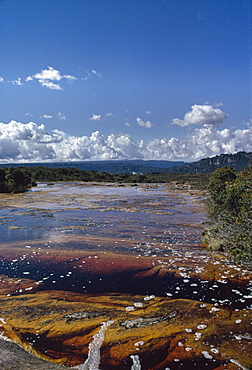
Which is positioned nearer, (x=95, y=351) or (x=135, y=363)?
(x=135, y=363)

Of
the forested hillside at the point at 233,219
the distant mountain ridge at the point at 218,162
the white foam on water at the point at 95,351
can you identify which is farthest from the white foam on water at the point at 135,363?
the distant mountain ridge at the point at 218,162

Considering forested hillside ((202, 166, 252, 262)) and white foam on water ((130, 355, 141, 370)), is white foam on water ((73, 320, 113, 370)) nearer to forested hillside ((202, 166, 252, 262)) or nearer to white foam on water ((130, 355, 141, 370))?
white foam on water ((130, 355, 141, 370))

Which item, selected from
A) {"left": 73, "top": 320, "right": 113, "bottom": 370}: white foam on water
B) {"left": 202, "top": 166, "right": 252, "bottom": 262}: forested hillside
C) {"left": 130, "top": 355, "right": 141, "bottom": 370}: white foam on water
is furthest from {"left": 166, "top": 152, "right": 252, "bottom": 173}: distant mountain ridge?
{"left": 130, "top": 355, "right": 141, "bottom": 370}: white foam on water

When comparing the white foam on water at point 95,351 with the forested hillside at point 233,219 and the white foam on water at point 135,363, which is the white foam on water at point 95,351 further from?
the forested hillside at point 233,219

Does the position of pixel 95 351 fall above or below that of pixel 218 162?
below

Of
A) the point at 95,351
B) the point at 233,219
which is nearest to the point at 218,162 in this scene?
the point at 233,219

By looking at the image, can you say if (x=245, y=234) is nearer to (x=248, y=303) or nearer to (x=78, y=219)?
(x=248, y=303)

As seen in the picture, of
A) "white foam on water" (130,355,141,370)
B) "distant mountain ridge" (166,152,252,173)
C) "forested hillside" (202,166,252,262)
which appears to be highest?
"distant mountain ridge" (166,152,252,173)

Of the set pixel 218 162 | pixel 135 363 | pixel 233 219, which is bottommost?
pixel 135 363

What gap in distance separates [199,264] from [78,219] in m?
11.8

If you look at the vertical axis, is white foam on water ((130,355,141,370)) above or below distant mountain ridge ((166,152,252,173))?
below

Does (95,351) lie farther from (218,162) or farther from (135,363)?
(218,162)

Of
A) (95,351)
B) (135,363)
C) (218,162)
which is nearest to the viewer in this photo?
(135,363)

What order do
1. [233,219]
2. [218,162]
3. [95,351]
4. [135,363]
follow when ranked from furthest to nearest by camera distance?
[218,162] < [233,219] < [95,351] < [135,363]
